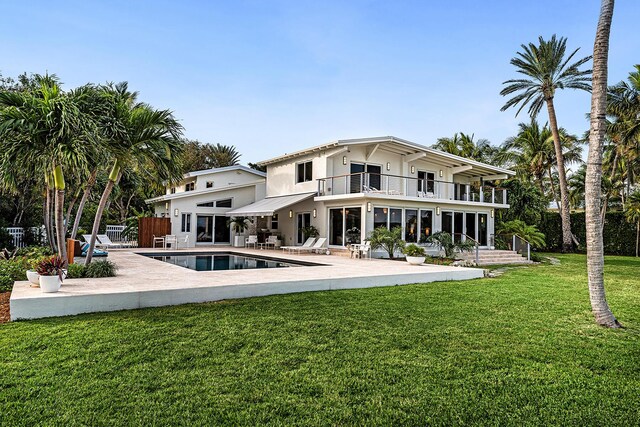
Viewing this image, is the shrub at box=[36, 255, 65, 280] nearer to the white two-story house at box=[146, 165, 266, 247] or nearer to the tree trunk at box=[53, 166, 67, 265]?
the tree trunk at box=[53, 166, 67, 265]

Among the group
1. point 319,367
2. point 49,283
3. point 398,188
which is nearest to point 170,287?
point 49,283

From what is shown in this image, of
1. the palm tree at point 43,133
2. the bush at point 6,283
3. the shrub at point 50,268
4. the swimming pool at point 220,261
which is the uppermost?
the palm tree at point 43,133

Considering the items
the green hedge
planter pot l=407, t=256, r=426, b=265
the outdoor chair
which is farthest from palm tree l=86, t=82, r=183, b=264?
the green hedge

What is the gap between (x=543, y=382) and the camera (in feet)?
17.6

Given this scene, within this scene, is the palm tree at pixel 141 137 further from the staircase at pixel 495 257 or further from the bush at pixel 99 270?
the staircase at pixel 495 257

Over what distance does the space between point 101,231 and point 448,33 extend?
3208cm

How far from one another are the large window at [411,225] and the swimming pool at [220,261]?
352 inches

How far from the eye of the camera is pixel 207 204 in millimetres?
32469

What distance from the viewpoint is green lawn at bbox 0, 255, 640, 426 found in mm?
4426

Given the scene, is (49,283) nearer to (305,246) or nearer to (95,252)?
(95,252)

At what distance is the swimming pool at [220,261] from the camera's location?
19016 mm

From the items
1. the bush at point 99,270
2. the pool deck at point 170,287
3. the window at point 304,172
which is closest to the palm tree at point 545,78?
the window at point 304,172

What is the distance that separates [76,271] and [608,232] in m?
39.8

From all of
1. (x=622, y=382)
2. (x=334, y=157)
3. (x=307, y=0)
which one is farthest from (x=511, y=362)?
(x=334, y=157)
